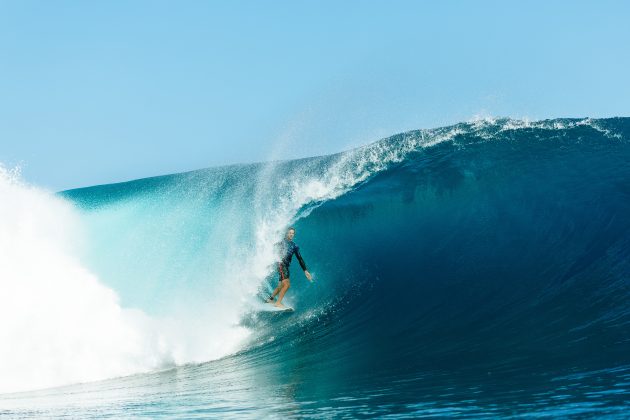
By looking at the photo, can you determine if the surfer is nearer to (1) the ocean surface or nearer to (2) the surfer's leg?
(2) the surfer's leg

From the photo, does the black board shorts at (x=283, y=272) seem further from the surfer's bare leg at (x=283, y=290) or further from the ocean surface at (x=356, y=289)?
the ocean surface at (x=356, y=289)

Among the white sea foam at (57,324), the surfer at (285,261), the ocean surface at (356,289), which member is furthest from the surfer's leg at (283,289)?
the white sea foam at (57,324)

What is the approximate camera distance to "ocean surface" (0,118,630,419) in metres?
5.55

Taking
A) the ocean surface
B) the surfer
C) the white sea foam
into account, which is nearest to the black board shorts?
the surfer

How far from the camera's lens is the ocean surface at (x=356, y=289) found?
5.55 m

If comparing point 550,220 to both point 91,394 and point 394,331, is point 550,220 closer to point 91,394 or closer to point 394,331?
point 394,331

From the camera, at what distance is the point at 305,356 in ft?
25.1

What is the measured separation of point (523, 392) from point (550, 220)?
6.88 m

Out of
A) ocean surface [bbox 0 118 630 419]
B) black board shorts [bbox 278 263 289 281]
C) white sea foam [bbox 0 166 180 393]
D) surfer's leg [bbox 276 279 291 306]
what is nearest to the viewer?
ocean surface [bbox 0 118 630 419]

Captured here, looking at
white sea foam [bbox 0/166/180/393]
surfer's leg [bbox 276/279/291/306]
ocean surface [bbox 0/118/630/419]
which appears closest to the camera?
ocean surface [bbox 0/118/630/419]

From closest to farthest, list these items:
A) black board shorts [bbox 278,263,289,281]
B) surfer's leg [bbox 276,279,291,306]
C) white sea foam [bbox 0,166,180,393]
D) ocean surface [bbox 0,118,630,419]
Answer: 1. ocean surface [bbox 0,118,630,419]
2. white sea foam [bbox 0,166,180,393]
3. black board shorts [bbox 278,263,289,281]
4. surfer's leg [bbox 276,279,291,306]

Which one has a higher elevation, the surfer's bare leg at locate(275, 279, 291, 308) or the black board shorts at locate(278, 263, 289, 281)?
the black board shorts at locate(278, 263, 289, 281)

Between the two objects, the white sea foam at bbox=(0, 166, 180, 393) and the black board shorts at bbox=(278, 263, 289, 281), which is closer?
the white sea foam at bbox=(0, 166, 180, 393)

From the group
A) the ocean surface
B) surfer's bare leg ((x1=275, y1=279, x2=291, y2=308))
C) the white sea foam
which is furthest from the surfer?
the white sea foam
